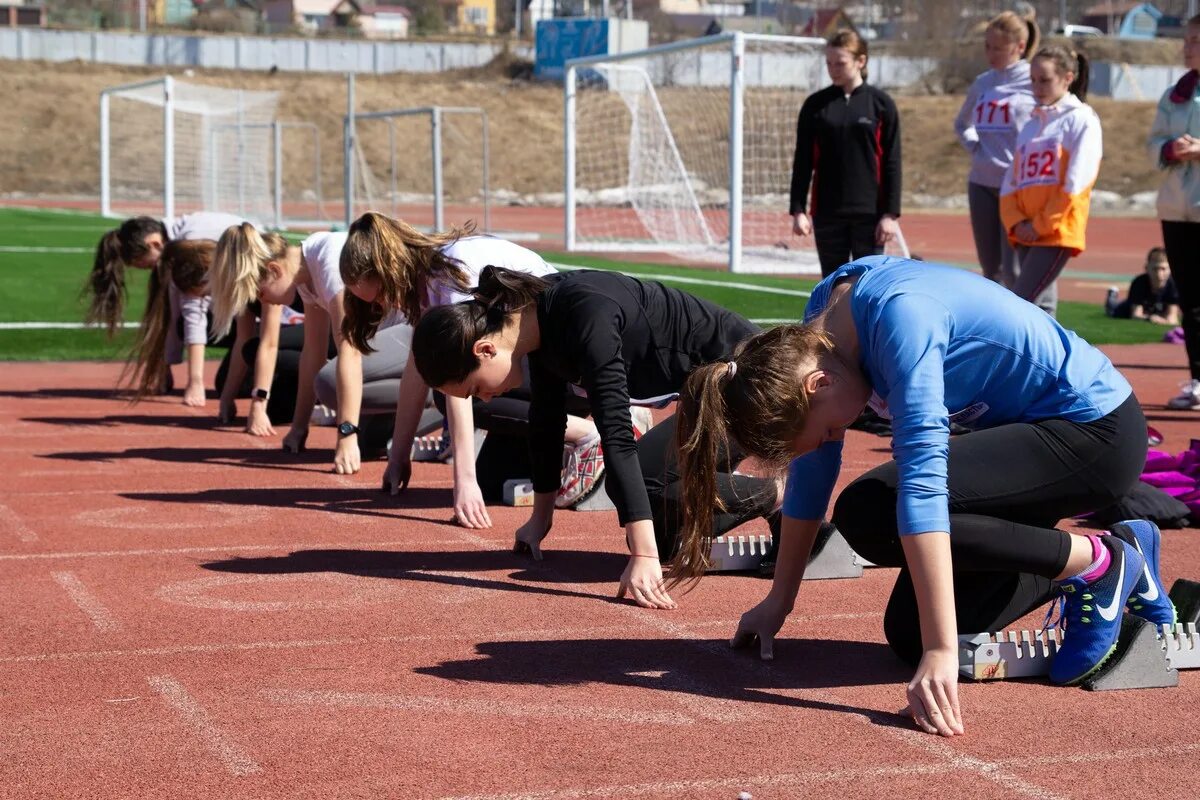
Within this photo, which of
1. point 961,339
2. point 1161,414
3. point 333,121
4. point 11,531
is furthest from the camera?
point 333,121

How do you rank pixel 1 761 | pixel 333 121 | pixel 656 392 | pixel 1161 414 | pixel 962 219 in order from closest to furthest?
pixel 1 761
pixel 656 392
pixel 1161 414
pixel 962 219
pixel 333 121

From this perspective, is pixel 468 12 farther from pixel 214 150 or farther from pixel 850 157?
pixel 850 157

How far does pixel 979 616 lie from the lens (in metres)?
4.13

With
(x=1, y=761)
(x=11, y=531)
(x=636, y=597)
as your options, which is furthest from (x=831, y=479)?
(x=11, y=531)

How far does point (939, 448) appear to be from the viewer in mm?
3275

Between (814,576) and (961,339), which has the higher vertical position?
(961,339)

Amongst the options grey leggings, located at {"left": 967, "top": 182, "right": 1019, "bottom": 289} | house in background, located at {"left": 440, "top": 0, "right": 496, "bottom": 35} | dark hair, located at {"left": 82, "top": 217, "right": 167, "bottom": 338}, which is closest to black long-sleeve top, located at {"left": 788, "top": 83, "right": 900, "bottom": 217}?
grey leggings, located at {"left": 967, "top": 182, "right": 1019, "bottom": 289}

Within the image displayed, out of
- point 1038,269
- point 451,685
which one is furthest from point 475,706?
point 1038,269

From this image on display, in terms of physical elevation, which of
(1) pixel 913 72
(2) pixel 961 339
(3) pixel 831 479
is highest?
(1) pixel 913 72

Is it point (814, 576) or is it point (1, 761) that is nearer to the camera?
point (1, 761)

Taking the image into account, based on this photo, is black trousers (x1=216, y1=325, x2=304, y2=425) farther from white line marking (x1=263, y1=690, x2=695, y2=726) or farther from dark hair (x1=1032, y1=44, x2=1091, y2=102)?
white line marking (x1=263, y1=690, x2=695, y2=726)

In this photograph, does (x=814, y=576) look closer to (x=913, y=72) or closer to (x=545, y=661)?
(x=545, y=661)

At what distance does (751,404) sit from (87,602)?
2308 mm

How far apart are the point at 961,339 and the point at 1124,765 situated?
0.99 metres
